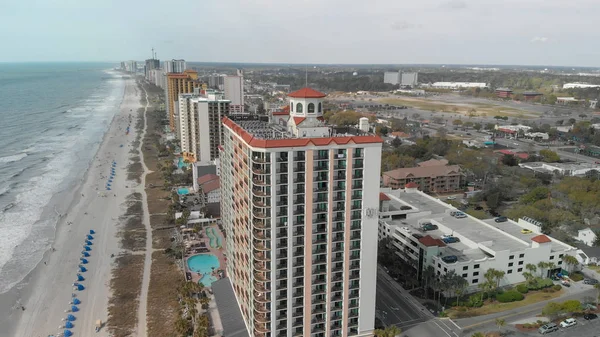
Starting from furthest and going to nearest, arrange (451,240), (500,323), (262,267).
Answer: (451,240) < (500,323) < (262,267)

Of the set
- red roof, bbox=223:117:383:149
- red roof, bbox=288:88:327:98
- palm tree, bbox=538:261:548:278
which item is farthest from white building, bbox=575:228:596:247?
red roof, bbox=288:88:327:98

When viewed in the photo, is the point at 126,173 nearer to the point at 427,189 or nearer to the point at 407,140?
the point at 427,189

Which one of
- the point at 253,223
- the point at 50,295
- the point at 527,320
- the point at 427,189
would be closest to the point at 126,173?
the point at 50,295

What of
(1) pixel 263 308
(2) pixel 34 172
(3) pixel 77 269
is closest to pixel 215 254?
(3) pixel 77 269

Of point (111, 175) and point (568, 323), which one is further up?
point (111, 175)

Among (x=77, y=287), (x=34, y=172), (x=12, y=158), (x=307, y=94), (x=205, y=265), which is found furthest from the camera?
(x=12, y=158)

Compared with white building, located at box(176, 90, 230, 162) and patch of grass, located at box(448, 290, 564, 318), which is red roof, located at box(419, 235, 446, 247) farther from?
white building, located at box(176, 90, 230, 162)

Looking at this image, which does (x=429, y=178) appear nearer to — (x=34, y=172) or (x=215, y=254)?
(x=215, y=254)
